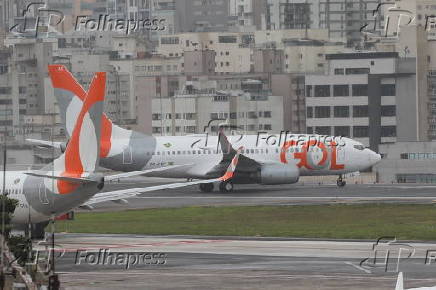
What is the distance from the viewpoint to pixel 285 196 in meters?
114

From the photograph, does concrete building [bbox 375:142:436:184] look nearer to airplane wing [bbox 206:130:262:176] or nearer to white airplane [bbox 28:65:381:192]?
white airplane [bbox 28:65:381:192]

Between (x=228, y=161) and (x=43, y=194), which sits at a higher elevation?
(x=43, y=194)

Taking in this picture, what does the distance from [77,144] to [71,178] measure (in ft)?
6.31

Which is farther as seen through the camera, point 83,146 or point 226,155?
point 226,155

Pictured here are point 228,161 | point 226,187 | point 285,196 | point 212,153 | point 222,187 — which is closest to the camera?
point 285,196

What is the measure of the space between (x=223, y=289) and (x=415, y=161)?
125 meters

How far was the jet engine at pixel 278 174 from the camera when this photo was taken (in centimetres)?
12131

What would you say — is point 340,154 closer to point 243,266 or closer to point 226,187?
point 226,187

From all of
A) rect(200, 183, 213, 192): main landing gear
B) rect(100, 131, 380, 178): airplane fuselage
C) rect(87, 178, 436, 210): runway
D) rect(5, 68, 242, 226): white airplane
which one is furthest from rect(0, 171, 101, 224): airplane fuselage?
rect(100, 131, 380, 178): airplane fuselage

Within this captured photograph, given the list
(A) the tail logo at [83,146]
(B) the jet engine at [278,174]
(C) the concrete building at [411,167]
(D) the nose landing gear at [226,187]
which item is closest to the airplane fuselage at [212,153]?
(B) the jet engine at [278,174]

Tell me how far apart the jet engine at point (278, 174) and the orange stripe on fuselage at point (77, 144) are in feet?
173

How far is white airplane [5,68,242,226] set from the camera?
222 feet

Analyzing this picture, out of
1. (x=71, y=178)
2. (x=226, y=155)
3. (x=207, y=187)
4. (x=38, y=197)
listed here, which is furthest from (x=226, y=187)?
(x=71, y=178)

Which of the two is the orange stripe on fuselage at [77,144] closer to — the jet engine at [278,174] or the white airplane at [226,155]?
the white airplane at [226,155]
